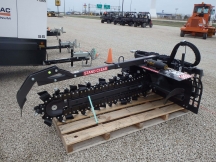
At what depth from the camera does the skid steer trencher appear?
9.15ft

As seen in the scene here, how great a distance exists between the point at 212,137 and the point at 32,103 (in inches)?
138

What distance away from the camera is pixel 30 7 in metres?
4.88

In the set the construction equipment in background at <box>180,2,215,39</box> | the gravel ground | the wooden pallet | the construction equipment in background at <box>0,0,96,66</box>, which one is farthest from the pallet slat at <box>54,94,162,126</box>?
the construction equipment in background at <box>180,2,215,39</box>

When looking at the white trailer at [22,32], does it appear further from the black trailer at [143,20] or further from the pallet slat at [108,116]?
the black trailer at [143,20]

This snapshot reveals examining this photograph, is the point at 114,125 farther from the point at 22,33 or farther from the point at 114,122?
the point at 22,33

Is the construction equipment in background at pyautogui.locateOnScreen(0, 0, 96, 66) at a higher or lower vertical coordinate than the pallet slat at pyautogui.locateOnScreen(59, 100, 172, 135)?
higher

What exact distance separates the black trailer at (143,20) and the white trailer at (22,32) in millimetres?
20827

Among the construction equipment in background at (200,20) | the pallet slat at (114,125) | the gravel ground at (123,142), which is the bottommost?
the gravel ground at (123,142)

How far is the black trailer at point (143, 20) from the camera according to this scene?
950 inches

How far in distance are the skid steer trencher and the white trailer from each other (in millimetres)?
2208

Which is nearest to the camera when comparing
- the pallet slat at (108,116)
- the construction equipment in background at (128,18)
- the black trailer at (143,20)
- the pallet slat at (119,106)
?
the pallet slat at (108,116)

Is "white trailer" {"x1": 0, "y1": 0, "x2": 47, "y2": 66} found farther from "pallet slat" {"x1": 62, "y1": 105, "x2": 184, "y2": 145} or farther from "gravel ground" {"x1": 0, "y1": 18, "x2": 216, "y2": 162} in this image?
"pallet slat" {"x1": 62, "y1": 105, "x2": 184, "y2": 145}

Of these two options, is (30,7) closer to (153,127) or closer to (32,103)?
(32,103)

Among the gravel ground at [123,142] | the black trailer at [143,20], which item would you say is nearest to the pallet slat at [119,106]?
the gravel ground at [123,142]
